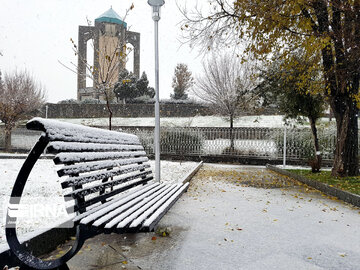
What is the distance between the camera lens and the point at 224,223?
3.94 meters

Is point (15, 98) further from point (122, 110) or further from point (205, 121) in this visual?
point (205, 121)

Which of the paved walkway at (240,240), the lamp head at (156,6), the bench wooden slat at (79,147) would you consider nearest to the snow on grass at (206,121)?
the lamp head at (156,6)

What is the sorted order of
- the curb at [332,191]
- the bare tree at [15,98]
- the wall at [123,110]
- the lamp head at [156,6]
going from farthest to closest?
the wall at [123,110]
the bare tree at [15,98]
the lamp head at [156,6]
the curb at [332,191]

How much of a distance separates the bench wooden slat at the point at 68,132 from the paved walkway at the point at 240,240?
1.07 metres

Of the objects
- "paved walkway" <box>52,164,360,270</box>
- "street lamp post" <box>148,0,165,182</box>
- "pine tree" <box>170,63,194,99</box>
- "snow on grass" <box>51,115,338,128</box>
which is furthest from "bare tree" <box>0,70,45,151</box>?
"pine tree" <box>170,63,194,99</box>

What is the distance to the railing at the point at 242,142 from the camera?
13391 millimetres

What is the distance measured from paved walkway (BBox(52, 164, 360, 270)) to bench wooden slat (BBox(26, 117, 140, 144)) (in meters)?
1.07

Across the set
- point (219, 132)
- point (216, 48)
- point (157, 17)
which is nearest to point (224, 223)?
point (157, 17)

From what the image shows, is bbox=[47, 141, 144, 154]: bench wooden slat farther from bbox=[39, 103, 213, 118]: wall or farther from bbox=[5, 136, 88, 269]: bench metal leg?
bbox=[39, 103, 213, 118]: wall

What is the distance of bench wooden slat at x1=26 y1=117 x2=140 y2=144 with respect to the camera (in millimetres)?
2123

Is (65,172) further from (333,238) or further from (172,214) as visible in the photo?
(333,238)

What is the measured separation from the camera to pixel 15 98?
746 inches

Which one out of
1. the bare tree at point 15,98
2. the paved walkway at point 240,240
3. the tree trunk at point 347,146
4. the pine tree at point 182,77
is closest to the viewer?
the paved walkway at point 240,240

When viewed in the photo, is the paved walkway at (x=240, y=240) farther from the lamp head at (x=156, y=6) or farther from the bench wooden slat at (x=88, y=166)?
the lamp head at (x=156, y=6)
